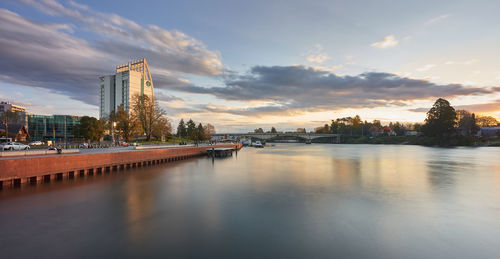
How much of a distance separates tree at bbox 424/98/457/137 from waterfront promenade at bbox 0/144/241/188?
102616 millimetres

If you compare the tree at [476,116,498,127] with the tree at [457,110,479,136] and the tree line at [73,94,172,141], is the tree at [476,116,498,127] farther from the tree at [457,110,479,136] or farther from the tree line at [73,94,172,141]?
the tree line at [73,94,172,141]

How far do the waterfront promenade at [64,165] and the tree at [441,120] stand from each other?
10262 centimetres

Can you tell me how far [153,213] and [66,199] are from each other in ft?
24.0

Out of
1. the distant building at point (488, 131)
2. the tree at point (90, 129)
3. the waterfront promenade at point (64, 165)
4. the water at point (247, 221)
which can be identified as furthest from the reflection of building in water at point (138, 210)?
the distant building at point (488, 131)

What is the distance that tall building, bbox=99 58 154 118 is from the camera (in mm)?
109713

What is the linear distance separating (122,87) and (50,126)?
32756 mm

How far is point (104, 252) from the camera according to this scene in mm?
9461

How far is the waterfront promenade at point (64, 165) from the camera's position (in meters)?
18.7

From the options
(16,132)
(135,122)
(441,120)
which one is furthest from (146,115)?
(441,120)

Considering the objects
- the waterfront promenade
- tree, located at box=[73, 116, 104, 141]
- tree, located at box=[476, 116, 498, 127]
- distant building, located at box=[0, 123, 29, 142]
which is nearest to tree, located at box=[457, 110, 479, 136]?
tree, located at box=[476, 116, 498, 127]

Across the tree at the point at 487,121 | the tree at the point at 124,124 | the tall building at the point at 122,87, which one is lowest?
A: the tree at the point at 124,124

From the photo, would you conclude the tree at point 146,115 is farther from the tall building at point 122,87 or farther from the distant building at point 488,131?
the distant building at point 488,131

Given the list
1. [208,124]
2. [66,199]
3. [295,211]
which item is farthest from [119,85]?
[295,211]

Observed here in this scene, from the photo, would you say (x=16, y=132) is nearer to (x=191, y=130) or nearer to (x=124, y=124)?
(x=124, y=124)
